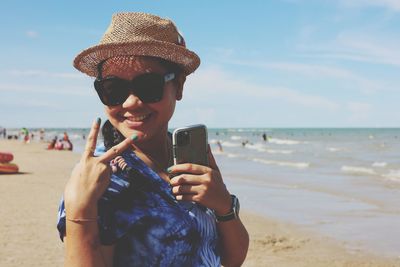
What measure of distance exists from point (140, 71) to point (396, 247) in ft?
26.0

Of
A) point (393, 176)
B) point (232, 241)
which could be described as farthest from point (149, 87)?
point (393, 176)

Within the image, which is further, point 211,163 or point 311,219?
point 311,219

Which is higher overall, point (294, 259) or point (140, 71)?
point (140, 71)

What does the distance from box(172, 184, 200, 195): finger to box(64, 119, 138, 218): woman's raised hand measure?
0.28m

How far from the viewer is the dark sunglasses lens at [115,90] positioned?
190 cm

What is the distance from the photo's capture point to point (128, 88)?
1.91 metres

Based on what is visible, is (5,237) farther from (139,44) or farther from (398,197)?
(398,197)

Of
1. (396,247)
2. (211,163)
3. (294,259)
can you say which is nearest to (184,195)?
(211,163)

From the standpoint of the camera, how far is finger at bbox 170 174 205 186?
1.79 metres

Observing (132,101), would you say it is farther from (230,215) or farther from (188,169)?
(230,215)

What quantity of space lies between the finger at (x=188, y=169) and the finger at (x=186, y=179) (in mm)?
22

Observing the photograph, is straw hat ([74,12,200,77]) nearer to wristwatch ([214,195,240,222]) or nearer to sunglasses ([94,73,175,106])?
sunglasses ([94,73,175,106])

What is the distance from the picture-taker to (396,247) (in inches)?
334

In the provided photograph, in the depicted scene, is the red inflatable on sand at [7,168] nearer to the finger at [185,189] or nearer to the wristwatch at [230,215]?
the wristwatch at [230,215]
